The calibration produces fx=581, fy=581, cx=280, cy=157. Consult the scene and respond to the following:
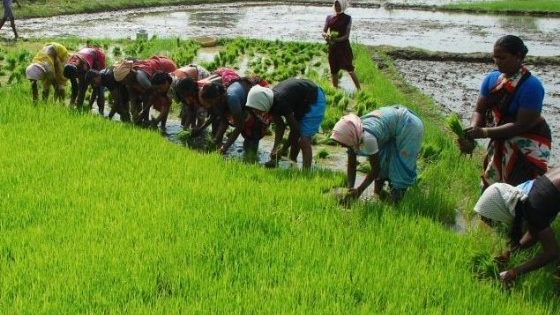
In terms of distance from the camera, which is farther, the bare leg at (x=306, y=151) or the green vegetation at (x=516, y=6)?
the green vegetation at (x=516, y=6)

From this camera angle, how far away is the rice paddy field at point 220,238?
3010 millimetres

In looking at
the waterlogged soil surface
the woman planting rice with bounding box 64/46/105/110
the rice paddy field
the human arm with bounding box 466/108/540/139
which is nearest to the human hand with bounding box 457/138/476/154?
the human arm with bounding box 466/108/540/139

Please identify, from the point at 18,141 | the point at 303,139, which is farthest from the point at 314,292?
the point at 18,141

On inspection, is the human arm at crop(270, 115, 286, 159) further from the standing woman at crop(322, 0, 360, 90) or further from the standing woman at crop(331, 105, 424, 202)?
the standing woman at crop(322, 0, 360, 90)

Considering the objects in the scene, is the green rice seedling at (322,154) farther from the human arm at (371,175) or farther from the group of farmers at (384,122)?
the human arm at (371,175)

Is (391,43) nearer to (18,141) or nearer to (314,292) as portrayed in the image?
(18,141)

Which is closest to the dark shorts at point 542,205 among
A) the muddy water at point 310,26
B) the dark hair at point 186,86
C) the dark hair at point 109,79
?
the dark hair at point 186,86

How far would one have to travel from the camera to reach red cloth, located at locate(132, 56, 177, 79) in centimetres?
636

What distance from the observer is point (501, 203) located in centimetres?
333

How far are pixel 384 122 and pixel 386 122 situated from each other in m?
0.02

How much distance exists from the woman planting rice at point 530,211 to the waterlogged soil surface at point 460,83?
2697mm

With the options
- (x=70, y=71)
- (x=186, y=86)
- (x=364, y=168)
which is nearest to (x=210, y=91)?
(x=186, y=86)

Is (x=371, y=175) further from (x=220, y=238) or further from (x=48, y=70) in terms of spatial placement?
(x=48, y=70)

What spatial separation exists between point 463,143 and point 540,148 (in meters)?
0.50
